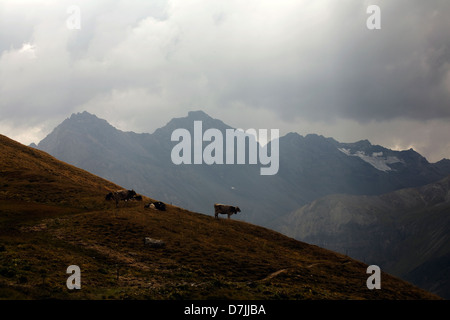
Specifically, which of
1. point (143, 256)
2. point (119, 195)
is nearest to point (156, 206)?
point (119, 195)

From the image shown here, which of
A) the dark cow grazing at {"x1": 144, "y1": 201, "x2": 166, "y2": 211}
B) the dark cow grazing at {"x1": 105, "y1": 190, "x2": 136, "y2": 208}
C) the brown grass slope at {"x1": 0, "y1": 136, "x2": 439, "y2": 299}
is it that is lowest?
the brown grass slope at {"x1": 0, "y1": 136, "x2": 439, "y2": 299}

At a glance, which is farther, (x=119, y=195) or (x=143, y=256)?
(x=119, y=195)

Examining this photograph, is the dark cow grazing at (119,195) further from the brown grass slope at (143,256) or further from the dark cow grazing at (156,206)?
the dark cow grazing at (156,206)

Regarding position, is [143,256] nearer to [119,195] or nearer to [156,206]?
[156,206]

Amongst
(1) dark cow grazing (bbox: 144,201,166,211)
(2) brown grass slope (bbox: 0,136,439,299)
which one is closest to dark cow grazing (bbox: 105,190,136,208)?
(2) brown grass slope (bbox: 0,136,439,299)

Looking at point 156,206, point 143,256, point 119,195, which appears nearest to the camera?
point 143,256

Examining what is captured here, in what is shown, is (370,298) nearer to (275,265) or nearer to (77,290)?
(275,265)

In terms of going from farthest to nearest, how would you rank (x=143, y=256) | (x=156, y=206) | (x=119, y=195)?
(x=156, y=206), (x=119, y=195), (x=143, y=256)

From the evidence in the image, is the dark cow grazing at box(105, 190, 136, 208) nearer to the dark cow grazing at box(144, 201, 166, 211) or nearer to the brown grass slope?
the brown grass slope

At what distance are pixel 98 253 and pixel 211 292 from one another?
53.2 ft

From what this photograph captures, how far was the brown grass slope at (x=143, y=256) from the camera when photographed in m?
33.6

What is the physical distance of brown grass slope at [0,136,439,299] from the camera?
33.6 metres

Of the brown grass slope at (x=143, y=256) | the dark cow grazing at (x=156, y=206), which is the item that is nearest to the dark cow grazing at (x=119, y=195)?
the brown grass slope at (x=143, y=256)

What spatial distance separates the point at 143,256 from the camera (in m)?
44.7
